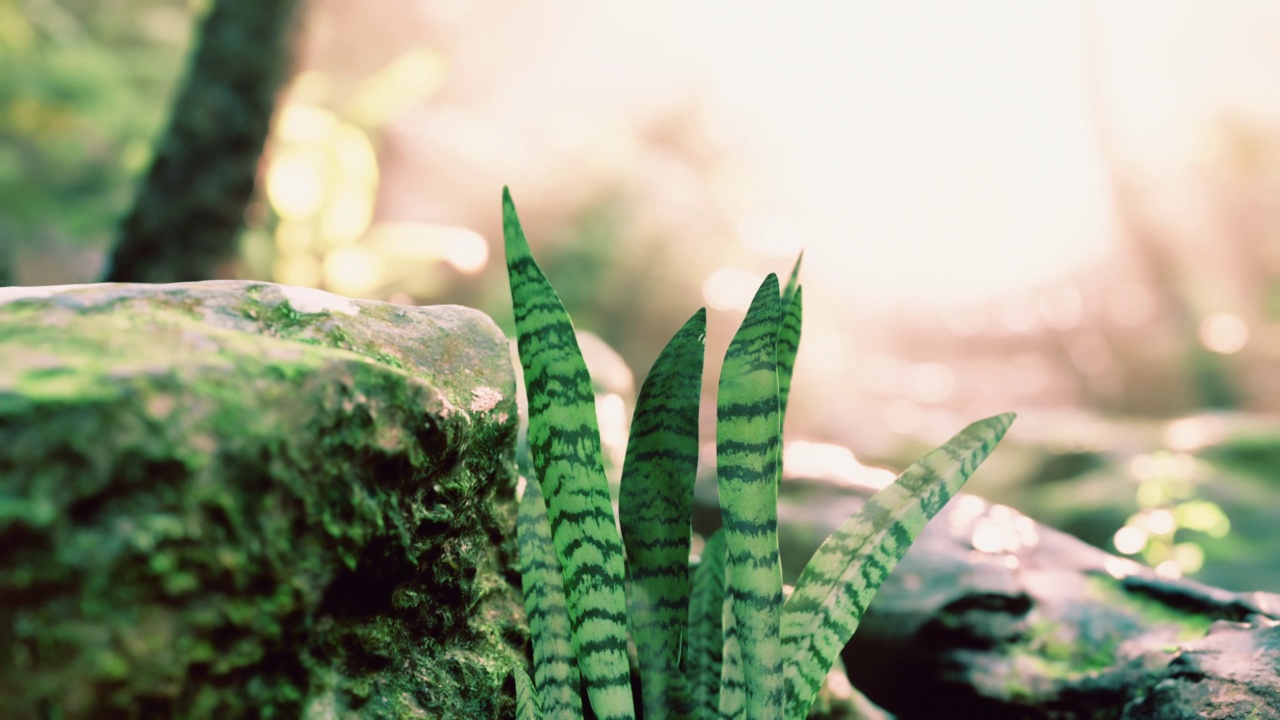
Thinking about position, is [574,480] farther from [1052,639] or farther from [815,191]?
[815,191]

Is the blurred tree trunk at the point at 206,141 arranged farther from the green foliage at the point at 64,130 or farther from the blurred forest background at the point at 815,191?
the green foliage at the point at 64,130

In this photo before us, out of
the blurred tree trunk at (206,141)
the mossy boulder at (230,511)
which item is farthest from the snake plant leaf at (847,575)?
the blurred tree trunk at (206,141)

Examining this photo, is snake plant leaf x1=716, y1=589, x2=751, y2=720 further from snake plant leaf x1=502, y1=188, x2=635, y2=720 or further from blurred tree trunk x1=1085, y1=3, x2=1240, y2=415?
blurred tree trunk x1=1085, y1=3, x2=1240, y2=415

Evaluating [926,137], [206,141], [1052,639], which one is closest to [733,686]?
[1052,639]

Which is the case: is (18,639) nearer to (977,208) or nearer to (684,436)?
(684,436)

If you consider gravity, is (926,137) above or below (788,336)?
above

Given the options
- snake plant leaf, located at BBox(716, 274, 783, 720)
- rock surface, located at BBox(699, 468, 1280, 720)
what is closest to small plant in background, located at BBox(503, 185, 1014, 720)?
snake plant leaf, located at BBox(716, 274, 783, 720)

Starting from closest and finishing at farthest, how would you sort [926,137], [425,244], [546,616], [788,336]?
[546,616]
[788,336]
[425,244]
[926,137]
